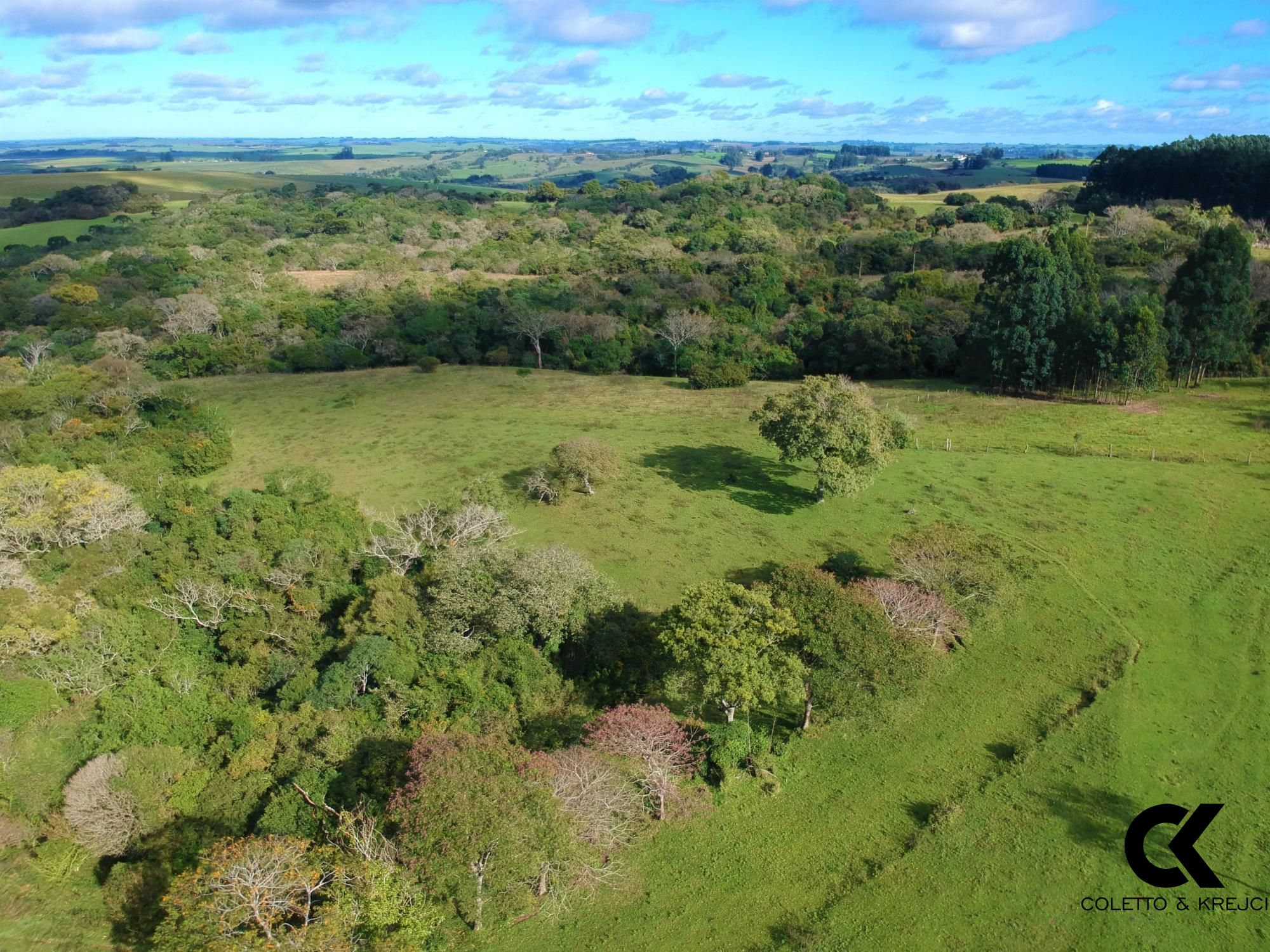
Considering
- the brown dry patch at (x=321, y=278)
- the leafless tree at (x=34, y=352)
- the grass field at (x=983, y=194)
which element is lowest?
the leafless tree at (x=34, y=352)

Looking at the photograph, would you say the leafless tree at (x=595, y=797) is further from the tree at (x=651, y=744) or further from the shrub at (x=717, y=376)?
the shrub at (x=717, y=376)

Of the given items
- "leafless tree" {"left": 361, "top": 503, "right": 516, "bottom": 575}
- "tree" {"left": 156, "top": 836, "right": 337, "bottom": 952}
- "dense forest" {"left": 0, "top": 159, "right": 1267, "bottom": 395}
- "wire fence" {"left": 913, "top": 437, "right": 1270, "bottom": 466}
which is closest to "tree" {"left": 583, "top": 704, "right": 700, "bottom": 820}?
"tree" {"left": 156, "top": 836, "right": 337, "bottom": 952}

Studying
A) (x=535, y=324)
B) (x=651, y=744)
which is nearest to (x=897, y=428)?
(x=651, y=744)

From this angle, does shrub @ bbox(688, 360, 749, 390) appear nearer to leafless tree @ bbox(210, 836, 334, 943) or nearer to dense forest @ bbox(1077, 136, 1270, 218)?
leafless tree @ bbox(210, 836, 334, 943)

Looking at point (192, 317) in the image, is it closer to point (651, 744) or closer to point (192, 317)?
point (192, 317)

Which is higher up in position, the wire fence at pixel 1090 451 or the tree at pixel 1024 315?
the tree at pixel 1024 315

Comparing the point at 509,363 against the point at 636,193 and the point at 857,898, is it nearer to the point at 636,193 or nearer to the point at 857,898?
the point at 857,898

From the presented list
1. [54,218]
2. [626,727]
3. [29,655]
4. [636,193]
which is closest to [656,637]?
[626,727]

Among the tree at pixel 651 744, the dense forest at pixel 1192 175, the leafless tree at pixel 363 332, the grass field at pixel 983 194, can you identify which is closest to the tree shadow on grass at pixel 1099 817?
the tree at pixel 651 744
